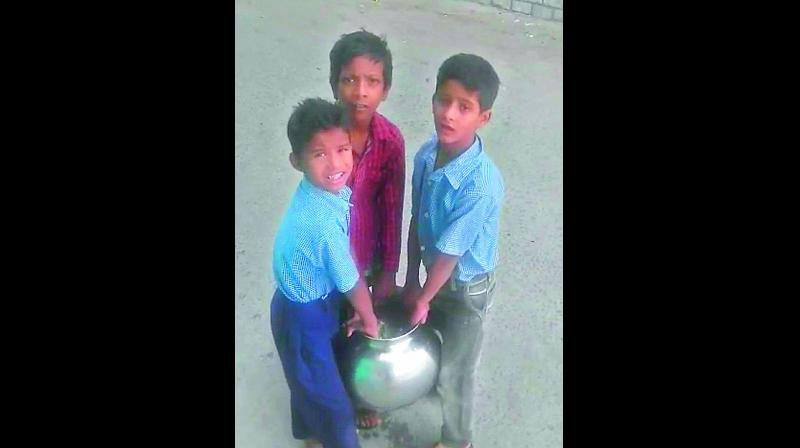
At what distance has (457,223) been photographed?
1.57m

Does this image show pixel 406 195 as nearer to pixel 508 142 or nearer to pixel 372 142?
pixel 372 142

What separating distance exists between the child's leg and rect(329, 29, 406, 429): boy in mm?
140

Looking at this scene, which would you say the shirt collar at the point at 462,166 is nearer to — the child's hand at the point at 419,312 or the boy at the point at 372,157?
the boy at the point at 372,157

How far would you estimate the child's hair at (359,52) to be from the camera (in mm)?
1521

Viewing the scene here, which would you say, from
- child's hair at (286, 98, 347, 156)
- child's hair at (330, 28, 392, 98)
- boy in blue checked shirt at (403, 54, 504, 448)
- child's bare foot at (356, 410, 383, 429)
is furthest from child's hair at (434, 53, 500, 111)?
child's bare foot at (356, 410, 383, 429)

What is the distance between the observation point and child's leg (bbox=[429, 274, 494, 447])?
5.49 feet

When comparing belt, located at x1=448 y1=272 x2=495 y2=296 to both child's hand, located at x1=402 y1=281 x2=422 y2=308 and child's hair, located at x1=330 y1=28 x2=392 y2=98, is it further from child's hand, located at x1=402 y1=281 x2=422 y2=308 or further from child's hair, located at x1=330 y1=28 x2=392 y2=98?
child's hair, located at x1=330 y1=28 x2=392 y2=98

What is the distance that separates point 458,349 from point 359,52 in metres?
0.67

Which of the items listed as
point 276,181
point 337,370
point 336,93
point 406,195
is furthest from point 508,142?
point 337,370

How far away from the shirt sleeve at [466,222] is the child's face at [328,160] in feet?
0.79

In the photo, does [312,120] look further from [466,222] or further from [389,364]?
[389,364]

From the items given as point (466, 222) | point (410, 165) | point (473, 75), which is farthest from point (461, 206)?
point (473, 75)

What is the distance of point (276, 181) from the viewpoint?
65.0 inches

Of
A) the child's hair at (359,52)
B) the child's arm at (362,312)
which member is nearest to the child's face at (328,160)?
the child's hair at (359,52)
